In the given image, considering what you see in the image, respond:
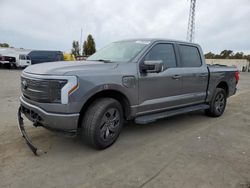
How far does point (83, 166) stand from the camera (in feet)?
10.6

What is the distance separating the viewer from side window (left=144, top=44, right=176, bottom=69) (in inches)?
173

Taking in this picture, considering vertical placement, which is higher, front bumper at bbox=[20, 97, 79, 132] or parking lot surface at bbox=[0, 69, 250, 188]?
front bumper at bbox=[20, 97, 79, 132]

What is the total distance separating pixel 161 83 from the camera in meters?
4.40

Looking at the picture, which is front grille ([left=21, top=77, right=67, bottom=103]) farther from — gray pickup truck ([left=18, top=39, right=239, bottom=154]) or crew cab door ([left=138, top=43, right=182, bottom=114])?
crew cab door ([left=138, top=43, right=182, bottom=114])

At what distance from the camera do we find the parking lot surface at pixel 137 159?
9.51 feet

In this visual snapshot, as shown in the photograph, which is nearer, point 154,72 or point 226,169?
point 226,169

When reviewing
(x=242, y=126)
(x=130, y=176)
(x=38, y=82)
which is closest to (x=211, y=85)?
(x=242, y=126)

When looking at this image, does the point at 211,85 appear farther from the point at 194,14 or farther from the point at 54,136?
the point at 194,14

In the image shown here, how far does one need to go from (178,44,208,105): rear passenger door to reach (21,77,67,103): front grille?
2720 millimetres

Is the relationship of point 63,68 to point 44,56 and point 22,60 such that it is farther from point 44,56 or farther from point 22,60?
point 44,56

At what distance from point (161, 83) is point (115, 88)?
3.65ft

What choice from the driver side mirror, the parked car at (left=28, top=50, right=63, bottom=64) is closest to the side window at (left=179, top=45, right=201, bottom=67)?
the driver side mirror

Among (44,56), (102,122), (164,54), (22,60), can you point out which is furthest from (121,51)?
(44,56)

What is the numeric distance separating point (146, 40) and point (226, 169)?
9.01 feet
